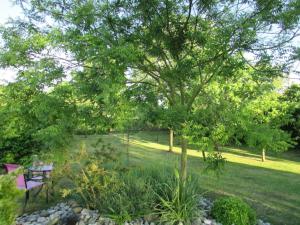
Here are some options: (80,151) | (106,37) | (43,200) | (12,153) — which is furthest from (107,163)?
(12,153)

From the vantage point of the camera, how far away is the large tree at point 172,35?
11.1ft

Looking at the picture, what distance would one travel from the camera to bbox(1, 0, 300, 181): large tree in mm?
3392

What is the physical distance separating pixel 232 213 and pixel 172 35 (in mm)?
2670

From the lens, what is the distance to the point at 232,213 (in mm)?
4441

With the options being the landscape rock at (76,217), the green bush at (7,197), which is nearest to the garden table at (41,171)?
the landscape rock at (76,217)

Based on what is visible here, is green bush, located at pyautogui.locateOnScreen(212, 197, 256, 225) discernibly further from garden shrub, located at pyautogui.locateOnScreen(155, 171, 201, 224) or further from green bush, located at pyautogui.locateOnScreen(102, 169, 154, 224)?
green bush, located at pyautogui.locateOnScreen(102, 169, 154, 224)

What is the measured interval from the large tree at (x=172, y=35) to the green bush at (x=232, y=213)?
0.76 metres

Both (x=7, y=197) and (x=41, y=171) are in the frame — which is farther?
(x=41, y=171)

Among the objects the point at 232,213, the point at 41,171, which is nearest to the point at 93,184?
the point at 41,171

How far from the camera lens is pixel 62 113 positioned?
3.72m

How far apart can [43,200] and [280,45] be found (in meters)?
5.08

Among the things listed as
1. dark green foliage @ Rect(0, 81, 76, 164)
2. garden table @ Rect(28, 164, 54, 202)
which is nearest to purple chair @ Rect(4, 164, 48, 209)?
garden table @ Rect(28, 164, 54, 202)

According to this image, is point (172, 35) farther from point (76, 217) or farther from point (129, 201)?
point (76, 217)

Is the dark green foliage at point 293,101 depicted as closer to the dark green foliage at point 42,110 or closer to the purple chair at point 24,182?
the dark green foliage at point 42,110
